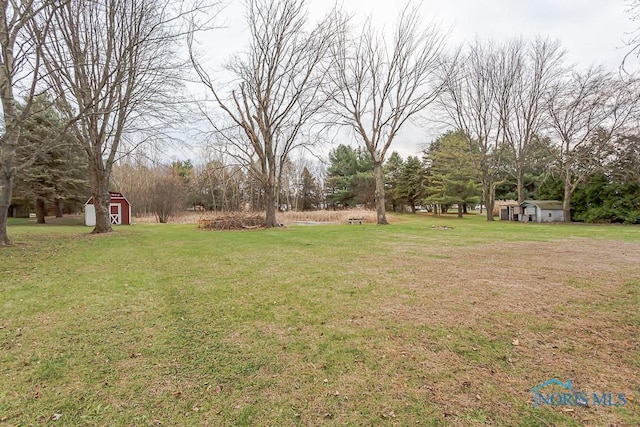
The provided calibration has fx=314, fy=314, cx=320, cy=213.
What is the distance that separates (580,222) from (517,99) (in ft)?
32.0

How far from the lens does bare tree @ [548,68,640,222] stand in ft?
60.7

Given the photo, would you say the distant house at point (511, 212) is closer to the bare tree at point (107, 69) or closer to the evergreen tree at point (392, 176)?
the evergreen tree at point (392, 176)

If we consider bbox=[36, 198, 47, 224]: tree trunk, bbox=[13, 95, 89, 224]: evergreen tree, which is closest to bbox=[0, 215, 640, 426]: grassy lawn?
bbox=[13, 95, 89, 224]: evergreen tree

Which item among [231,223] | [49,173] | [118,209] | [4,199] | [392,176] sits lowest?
[231,223]

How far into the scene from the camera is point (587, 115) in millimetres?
19844

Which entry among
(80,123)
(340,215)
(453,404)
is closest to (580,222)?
(340,215)

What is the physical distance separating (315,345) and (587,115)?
2497cm

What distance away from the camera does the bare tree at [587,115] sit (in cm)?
1852

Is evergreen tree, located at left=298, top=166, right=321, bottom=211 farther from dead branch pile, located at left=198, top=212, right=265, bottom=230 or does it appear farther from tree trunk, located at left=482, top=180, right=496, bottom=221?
dead branch pile, located at left=198, top=212, right=265, bottom=230

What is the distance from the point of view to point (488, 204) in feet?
78.0

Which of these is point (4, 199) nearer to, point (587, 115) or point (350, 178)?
point (587, 115)

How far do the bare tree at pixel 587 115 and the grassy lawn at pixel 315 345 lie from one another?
60.0ft

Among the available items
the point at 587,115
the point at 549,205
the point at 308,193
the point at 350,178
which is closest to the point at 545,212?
the point at 549,205

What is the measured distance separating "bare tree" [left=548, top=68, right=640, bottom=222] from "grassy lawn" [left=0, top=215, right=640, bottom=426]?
1830cm
